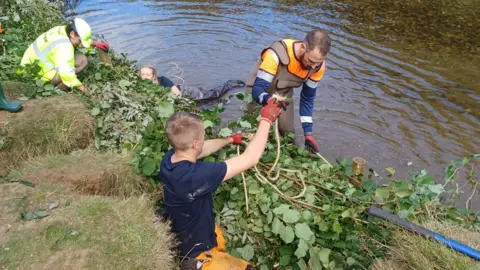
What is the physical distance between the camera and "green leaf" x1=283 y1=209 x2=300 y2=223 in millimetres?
3052

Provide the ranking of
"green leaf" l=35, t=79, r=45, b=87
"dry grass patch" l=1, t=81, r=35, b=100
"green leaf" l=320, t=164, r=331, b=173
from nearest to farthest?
"green leaf" l=320, t=164, r=331, b=173
"dry grass patch" l=1, t=81, r=35, b=100
"green leaf" l=35, t=79, r=45, b=87

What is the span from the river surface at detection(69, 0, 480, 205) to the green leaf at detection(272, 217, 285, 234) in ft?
9.26

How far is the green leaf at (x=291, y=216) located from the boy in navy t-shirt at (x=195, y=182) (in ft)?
1.60

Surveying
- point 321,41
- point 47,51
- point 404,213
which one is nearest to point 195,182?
point 404,213

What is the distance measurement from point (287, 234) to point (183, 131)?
48.4 inches

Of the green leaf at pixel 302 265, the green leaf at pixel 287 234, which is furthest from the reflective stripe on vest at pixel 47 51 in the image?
the green leaf at pixel 302 265

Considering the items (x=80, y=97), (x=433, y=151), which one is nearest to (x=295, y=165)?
(x=80, y=97)

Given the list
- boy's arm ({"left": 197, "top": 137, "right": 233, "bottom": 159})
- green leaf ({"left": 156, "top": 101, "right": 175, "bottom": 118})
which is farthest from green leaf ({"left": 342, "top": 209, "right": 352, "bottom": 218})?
green leaf ({"left": 156, "top": 101, "right": 175, "bottom": 118})

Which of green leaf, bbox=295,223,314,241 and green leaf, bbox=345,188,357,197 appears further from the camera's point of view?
green leaf, bbox=345,188,357,197

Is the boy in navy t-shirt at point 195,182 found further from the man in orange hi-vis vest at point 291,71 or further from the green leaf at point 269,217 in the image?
the man in orange hi-vis vest at point 291,71

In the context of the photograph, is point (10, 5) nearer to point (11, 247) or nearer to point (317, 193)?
point (11, 247)

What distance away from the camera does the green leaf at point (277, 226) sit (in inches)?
121

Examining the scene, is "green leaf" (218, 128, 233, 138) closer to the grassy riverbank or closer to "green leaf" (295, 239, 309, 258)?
the grassy riverbank

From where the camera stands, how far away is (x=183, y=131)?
2586 millimetres
